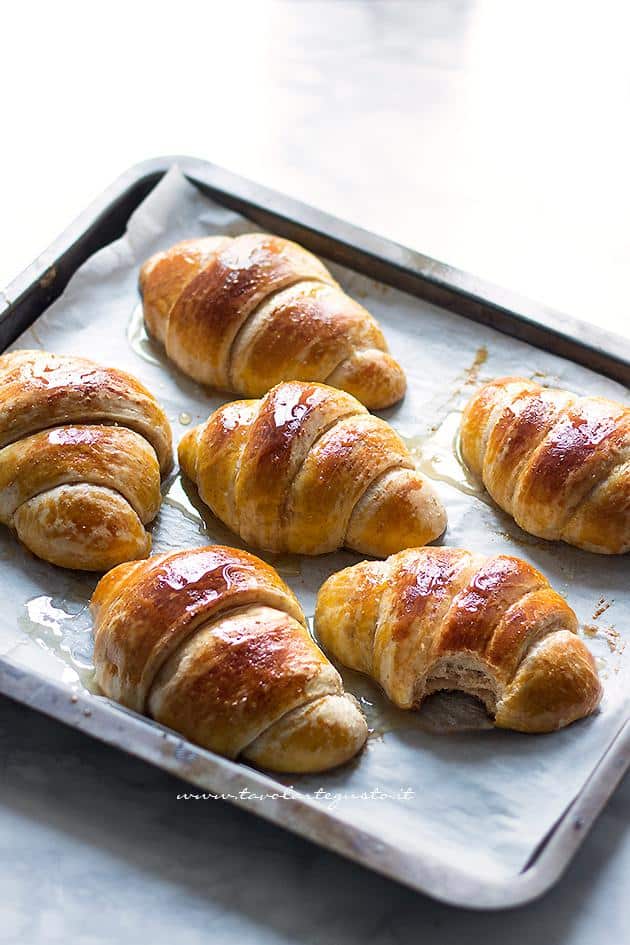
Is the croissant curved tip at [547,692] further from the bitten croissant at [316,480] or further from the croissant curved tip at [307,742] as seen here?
the bitten croissant at [316,480]

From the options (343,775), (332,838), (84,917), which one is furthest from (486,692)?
(84,917)

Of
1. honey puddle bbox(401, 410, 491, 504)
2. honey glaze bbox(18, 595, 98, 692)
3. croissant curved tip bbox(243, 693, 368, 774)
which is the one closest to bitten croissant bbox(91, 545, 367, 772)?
croissant curved tip bbox(243, 693, 368, 774)

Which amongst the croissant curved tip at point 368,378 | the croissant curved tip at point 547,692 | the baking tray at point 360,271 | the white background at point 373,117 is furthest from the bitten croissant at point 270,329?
the croissant curved tip at point 547,692

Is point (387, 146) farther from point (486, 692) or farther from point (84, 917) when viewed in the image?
point (84, 917)

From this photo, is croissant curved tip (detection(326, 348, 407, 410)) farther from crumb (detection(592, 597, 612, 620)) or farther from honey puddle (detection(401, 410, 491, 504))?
crumb (detection(592, 597, 612, 620))

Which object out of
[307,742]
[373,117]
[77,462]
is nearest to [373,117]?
[373,117]
